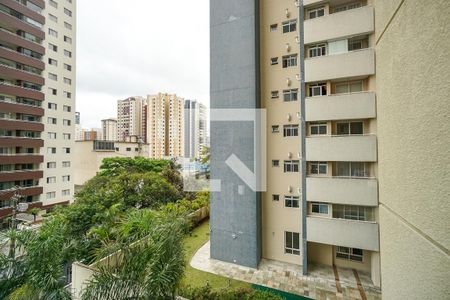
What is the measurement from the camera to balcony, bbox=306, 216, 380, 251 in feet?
30.4

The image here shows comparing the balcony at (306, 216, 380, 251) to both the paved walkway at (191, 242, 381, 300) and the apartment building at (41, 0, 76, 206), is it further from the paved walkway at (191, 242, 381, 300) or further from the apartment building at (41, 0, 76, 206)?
the apartment building at (41, 0, 76, 206)

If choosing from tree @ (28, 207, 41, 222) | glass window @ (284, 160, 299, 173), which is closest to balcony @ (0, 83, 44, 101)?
tree @ (28, 207, 41, 222)

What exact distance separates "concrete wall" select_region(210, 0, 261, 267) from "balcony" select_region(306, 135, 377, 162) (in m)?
3.05

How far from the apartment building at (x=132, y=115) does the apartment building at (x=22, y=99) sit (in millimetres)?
31922

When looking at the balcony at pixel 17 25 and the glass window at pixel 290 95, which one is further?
the balcony at pixel 17 25

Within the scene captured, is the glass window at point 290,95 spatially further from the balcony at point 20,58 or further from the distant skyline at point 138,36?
the balcony at point 20,58

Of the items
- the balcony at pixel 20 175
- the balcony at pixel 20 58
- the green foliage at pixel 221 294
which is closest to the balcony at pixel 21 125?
the balcony at pixel 20 175

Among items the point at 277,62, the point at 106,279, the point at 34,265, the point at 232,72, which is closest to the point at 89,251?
the point at 34,265

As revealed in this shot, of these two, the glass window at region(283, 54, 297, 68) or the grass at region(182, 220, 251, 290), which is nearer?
the grass at region(182, 220, 251, 290)

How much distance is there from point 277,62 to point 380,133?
10.6 metres

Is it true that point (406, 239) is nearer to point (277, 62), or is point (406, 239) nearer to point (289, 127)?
point (289, 127)

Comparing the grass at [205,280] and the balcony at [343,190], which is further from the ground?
the balcony at [343,190]

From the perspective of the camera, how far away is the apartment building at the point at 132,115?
2180 inches

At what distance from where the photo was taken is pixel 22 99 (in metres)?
21.9
